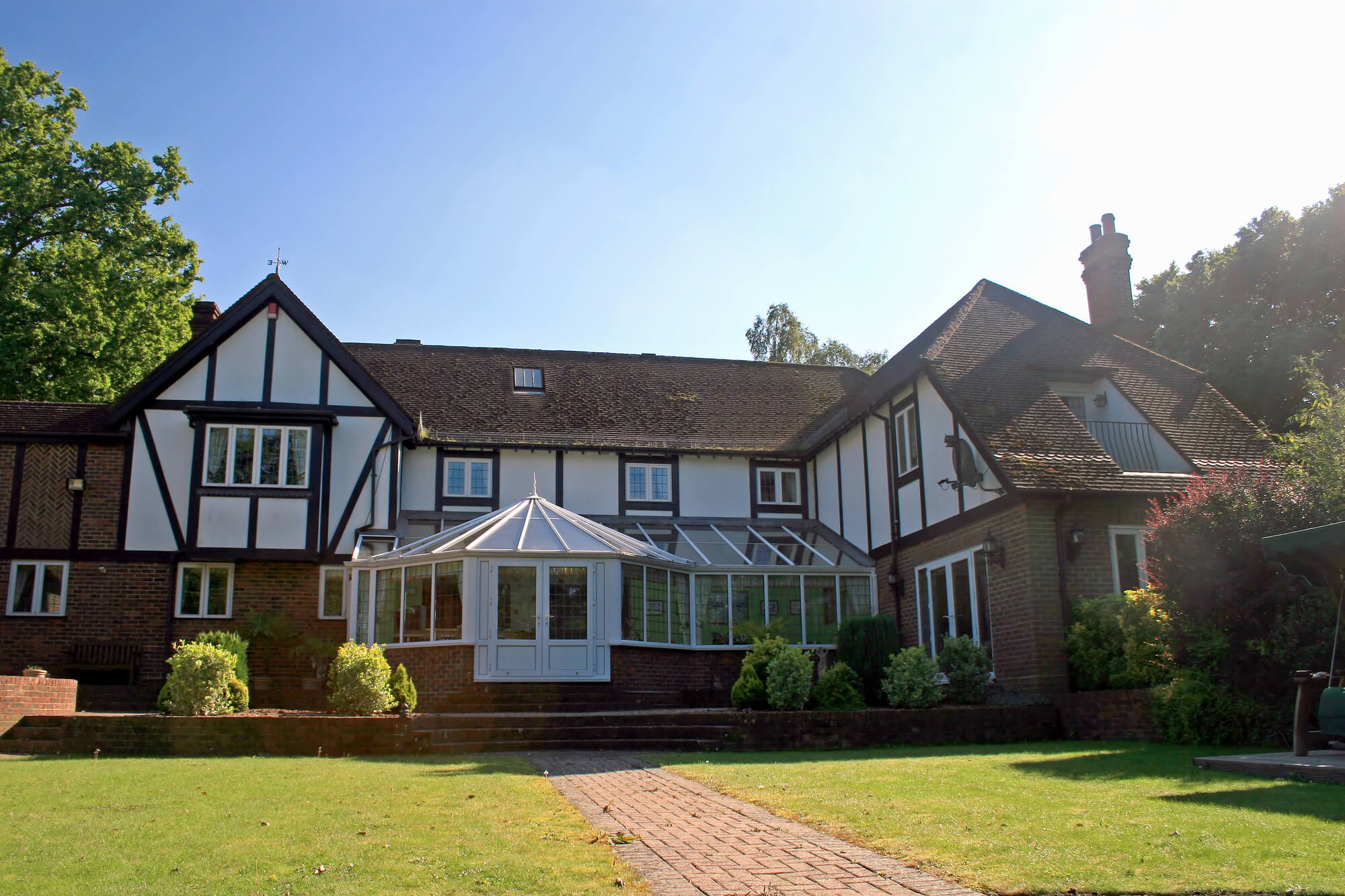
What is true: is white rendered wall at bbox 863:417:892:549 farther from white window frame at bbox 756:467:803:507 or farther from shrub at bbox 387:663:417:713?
shrub at bbox 387:663:417:713

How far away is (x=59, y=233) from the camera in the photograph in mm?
26375

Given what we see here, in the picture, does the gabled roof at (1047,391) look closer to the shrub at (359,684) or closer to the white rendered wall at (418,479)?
the white rendered wall at (418,479)

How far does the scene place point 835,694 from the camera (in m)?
15.0

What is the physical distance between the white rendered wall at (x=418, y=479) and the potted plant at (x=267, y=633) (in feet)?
11.2

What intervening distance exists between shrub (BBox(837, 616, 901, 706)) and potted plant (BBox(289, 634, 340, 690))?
9.07 m

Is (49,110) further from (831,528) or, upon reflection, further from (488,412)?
(831,528)

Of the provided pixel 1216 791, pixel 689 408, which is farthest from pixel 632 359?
pixel 1216 791

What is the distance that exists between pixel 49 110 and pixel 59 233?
3.21 meters

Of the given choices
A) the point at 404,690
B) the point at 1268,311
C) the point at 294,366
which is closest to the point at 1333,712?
the point at 404,690

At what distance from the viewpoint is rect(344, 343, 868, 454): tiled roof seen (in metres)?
23.8

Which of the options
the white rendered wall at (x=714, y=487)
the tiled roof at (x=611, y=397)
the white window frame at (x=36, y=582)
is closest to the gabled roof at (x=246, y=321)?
the tiled roof at (x=611, y=397)

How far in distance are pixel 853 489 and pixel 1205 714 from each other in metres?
11.0

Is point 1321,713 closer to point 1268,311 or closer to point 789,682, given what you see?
point 789,682

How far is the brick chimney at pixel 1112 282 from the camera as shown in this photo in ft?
75.6
